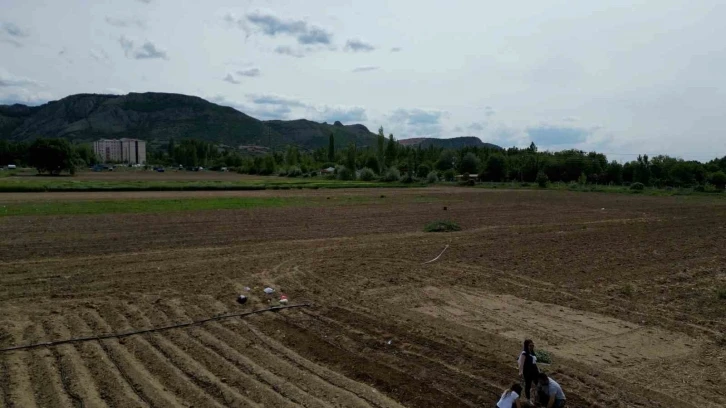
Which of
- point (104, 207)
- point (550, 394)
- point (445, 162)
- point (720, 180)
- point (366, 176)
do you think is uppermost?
point (445, 162)

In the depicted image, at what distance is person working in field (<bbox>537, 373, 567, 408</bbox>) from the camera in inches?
263

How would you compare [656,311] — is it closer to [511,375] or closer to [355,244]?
[511,375]

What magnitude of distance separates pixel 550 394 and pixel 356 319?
514 centimetres

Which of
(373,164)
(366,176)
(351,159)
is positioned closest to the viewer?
(366,176)

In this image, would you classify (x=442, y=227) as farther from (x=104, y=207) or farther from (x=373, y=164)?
(x=373, y=164)

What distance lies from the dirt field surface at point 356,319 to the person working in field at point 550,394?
0.67 meters

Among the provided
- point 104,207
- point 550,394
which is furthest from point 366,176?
point 550,394

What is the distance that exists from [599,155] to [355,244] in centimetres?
14862

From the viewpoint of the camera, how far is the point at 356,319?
11.1 metres

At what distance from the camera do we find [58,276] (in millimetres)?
14828

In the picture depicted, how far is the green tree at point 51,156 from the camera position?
10569 centimetres

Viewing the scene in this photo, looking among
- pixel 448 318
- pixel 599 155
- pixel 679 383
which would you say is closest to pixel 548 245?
pixel 448 318

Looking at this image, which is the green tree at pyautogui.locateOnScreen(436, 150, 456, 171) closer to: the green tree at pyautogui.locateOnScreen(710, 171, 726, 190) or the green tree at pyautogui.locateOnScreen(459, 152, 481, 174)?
the green tree at pyautogui.locateOnScreen(459, 152, 481, 174)

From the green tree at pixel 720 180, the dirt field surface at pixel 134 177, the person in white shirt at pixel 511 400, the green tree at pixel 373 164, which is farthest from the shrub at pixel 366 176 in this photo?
the person in white shirt at pixel 511 400
